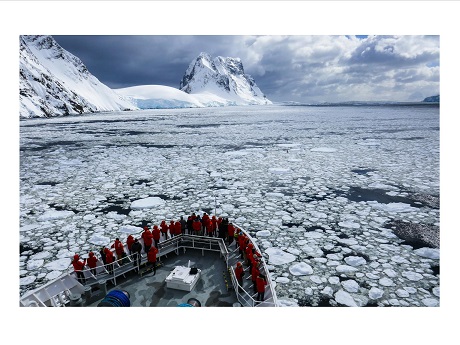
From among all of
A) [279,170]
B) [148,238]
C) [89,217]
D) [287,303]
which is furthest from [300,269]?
[279,170]

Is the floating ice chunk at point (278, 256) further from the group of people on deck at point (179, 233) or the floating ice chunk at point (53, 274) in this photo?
the floating ice chunk at point (53, 274)

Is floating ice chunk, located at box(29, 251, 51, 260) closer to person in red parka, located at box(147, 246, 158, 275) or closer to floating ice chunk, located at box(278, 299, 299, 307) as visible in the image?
person in red parka, located at box(147, 246, 158, 275)

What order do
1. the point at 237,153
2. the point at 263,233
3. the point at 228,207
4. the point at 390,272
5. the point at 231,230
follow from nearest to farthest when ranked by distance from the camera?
the point at 390,272 < the point at 231,230 < the point at 263,233 < the point at 228,207 < the point at 237,153

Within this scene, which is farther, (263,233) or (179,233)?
(263,233)

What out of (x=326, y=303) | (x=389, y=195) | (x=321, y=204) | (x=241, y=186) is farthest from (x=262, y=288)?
(x=389, y=195)

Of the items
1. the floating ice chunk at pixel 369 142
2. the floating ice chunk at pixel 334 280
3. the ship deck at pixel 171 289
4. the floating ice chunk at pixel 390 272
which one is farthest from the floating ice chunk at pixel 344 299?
the floating ice chunk at pixel 369 142

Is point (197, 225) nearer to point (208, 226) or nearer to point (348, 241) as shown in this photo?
point (208, 226)
